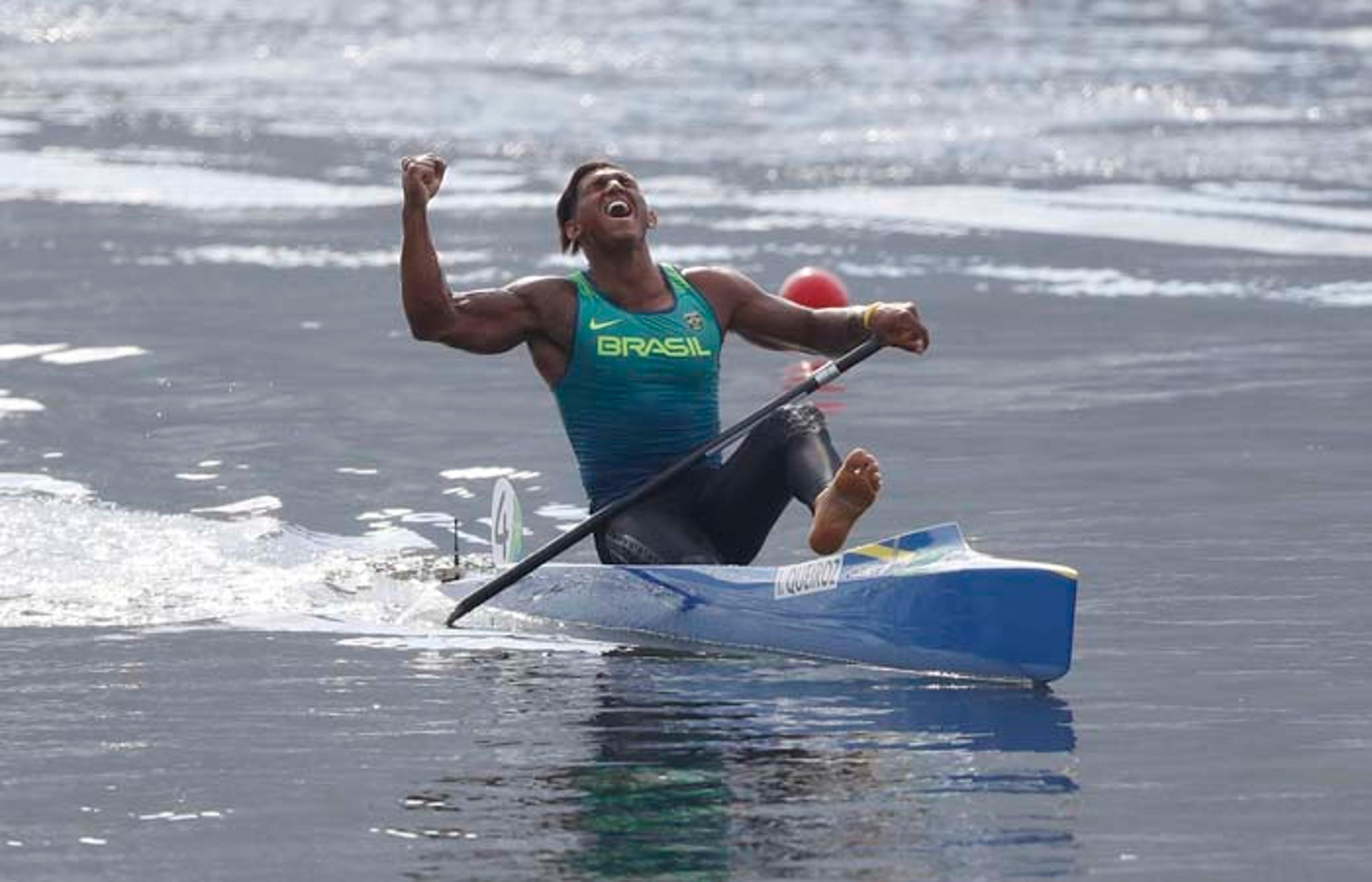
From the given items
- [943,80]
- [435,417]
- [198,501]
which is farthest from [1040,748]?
[943,80]

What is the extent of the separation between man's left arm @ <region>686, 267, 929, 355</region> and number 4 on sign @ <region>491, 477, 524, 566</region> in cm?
99

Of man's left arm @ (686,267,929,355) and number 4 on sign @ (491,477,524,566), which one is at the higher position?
man's left arm @ (686,267,929,355)

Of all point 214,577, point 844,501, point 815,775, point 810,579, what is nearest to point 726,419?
point 214,577

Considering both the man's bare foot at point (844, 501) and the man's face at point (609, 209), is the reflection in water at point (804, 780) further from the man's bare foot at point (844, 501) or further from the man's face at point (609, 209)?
the man's face at point (609, 209)

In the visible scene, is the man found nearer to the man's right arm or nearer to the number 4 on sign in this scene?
the man's right arm

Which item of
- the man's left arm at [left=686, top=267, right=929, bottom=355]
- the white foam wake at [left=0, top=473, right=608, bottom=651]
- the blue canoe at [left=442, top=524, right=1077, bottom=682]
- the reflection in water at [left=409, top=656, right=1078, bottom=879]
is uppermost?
the man's left arm at [left=686, top=267, right=929, bottom=355]

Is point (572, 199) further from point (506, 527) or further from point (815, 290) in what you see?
point (815, 290)

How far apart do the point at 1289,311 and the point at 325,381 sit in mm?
5988

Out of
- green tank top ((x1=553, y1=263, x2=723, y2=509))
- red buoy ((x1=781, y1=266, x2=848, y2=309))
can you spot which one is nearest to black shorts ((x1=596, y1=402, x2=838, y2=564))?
green tank top ((x1=553, y1=263, x2=723, y2=509))

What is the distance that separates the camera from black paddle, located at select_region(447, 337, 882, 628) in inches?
473

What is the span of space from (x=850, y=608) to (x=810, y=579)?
22 cm

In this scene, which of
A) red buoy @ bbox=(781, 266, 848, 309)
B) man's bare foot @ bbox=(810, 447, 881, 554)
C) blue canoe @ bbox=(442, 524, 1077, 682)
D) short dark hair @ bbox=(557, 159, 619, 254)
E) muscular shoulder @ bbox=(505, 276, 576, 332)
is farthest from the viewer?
red buoy @ bbox=(781, 266, 848, 309)

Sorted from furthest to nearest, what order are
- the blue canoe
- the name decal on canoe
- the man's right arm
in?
1. the man's right arm
2. the name decal on canoe
3. the blue canoe

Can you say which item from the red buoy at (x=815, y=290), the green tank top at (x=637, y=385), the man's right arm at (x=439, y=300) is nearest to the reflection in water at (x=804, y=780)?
the green tank top at (x=637, y=385)
